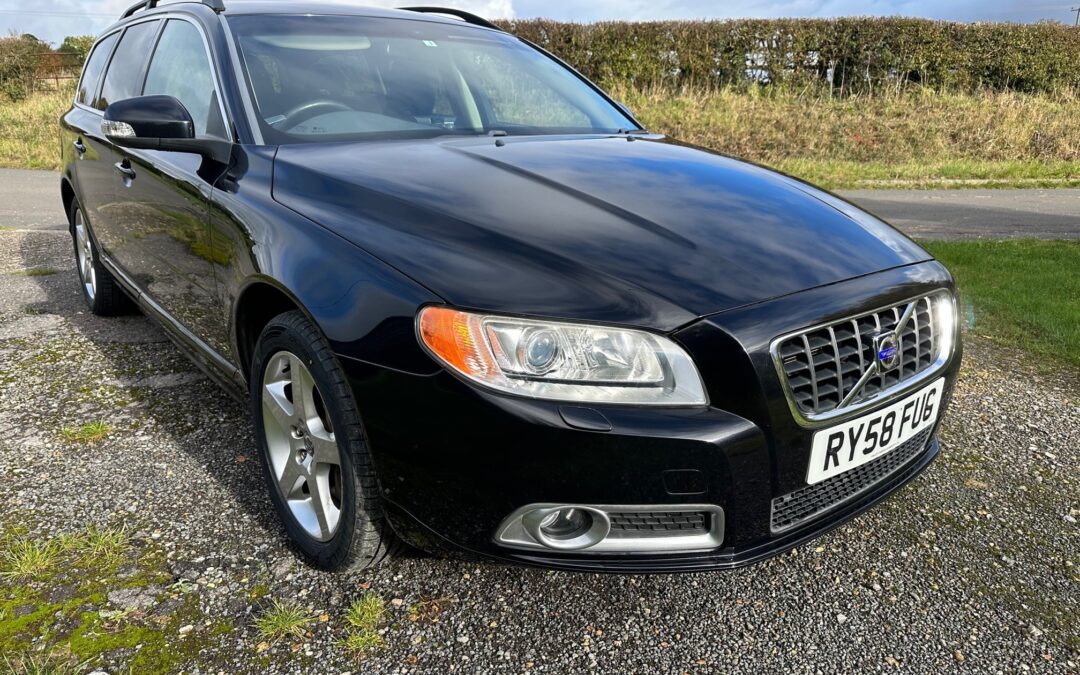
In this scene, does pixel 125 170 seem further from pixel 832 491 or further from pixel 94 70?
pixel 832 491

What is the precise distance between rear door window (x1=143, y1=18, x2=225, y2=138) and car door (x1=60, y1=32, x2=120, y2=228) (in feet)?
1.70

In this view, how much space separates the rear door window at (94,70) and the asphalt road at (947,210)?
3615 mm

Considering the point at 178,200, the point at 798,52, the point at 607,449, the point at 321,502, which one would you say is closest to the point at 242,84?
the point at 178,200

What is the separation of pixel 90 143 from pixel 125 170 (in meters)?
0.88

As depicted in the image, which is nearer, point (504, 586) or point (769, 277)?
point (769, 277)

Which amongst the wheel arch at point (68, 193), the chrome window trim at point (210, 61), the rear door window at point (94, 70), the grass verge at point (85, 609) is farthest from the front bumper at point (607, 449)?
the wheel arch at point (68, 193)

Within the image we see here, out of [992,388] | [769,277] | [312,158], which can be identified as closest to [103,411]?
[312,158]

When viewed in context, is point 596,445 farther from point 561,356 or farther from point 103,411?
point 103,411

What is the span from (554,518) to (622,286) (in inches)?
21.7

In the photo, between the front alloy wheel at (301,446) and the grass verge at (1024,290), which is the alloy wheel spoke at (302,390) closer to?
the front alloy wheel at (301,446)

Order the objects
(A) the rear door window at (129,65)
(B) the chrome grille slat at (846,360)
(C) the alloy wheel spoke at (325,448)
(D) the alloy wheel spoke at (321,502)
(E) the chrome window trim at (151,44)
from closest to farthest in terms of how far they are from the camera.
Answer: (B) the chrome grille slat at (846,360) < (C) the alloy wheel spoke at (325,448) < (D) the alloy wheel spoke at (321,502) < (E) the chrome window trim at (151,44) < (A) the rear door window at (129,65)

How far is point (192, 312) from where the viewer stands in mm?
2814

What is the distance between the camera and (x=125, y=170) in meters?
3.33

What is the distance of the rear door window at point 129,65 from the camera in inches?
142
